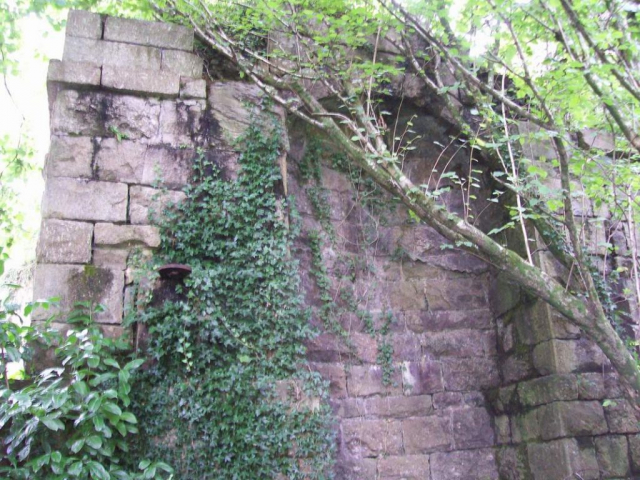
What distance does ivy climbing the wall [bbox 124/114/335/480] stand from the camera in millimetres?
3176

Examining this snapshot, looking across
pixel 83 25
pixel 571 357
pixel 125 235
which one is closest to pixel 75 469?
pixel 125 235

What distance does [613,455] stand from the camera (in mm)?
3855

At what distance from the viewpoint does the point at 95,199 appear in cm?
363

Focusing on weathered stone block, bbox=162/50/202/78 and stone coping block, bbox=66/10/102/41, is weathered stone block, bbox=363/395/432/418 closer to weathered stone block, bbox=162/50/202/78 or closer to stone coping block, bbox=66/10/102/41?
weathered stone block, bbox=162/50/202/78

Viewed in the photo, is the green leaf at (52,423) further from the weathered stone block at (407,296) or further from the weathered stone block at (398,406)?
the weathered stone block at (407,296)

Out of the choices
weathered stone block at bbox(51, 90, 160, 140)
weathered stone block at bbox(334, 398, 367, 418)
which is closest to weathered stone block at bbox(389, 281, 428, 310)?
weathered stone block at bbox(334, 398, 367, 418)

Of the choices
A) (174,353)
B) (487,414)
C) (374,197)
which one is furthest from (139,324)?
(487,414)

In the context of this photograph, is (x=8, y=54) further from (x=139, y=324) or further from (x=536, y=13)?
(x=536, y=13)

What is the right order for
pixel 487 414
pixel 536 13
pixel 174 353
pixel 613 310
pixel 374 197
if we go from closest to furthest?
1. pixel 174 353
2. pixel 536 13
3. pixel 613 310
4. pixel 487 414
5. pixel 374 197

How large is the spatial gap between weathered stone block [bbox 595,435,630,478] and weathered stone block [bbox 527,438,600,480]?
5cm

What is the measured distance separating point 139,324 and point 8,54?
273 centimetres

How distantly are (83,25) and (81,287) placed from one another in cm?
176

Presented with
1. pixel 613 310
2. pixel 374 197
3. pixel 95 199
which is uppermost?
pixel 374 197

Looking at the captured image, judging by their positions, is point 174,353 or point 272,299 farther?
point 272,299
